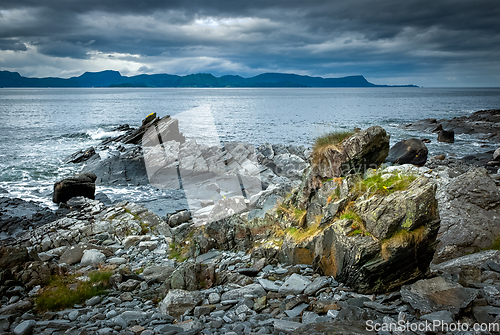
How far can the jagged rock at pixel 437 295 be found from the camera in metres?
4.89

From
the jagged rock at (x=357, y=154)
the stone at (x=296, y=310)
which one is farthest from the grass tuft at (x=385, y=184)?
the stone at (x=296, y=310)

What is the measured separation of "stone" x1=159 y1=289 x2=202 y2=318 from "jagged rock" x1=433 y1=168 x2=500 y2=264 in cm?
623

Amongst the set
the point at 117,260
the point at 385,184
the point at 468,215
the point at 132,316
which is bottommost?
the point at 117,260

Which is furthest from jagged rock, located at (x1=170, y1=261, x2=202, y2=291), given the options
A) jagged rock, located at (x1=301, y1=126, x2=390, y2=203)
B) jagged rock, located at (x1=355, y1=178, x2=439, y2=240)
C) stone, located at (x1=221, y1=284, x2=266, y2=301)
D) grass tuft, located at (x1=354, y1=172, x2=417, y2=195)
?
grass tuft, located at (x1=354, y1=172, x2=417, y2=195)

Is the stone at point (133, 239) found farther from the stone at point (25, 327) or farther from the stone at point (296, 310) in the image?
the stone at point (296, 310)

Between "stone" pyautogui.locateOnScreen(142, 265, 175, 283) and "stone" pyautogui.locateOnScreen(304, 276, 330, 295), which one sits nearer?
"stone" pyautogui.locateOnScreen(304, 276, 330, 295)

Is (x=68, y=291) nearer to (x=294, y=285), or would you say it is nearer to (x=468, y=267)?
(x=294, y=285)

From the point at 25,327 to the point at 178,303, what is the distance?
283cm

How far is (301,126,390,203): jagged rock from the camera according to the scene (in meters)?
8.52

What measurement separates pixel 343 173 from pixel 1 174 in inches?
1236

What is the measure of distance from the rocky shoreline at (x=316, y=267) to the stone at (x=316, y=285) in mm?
21

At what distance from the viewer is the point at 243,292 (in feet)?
21.7

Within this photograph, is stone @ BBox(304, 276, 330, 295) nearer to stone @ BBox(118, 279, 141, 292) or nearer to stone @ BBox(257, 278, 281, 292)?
stone @ BBox(257, 278, 281, 292)

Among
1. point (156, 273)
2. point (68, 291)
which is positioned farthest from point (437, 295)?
point (68, 291)
